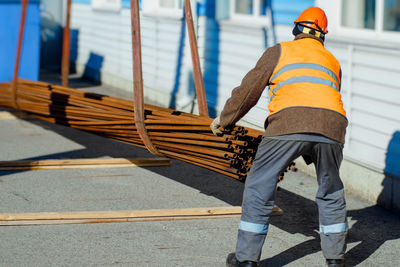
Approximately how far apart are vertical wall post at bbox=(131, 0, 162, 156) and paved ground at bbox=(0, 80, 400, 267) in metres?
0.76

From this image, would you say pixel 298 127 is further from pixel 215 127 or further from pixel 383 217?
pixel 383 217

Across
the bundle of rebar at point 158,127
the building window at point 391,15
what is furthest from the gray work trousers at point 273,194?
the building window at point 391,15

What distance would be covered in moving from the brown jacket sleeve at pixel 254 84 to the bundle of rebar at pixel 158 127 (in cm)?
39

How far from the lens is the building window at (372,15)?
676cm

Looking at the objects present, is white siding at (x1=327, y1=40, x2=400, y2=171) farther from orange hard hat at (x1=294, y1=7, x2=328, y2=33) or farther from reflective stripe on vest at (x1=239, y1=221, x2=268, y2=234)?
reflective stripe on vest at (x1=239, y1=221, x2=268, y2=234)

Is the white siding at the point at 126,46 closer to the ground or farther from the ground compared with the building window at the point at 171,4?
closer to the ground

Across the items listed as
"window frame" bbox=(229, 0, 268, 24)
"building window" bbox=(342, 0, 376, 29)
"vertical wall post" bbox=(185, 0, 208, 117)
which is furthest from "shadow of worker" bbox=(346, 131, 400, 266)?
"window frame" bbox=(229, 0, 268, 24)

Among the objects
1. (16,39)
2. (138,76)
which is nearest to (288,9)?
(138,76)

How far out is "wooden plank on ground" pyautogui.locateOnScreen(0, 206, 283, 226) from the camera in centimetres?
580

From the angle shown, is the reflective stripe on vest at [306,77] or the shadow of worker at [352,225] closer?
the reflective stripe on vest at [306,77]

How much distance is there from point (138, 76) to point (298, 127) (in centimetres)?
188

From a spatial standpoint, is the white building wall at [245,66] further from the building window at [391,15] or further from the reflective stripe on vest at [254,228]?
the reflective stripe on vest at [254,228]

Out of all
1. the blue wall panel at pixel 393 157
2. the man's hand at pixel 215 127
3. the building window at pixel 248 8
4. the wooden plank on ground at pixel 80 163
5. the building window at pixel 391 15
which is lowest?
the wooden plank on ground at pixel 80 163

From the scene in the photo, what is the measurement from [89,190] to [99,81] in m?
8.18
